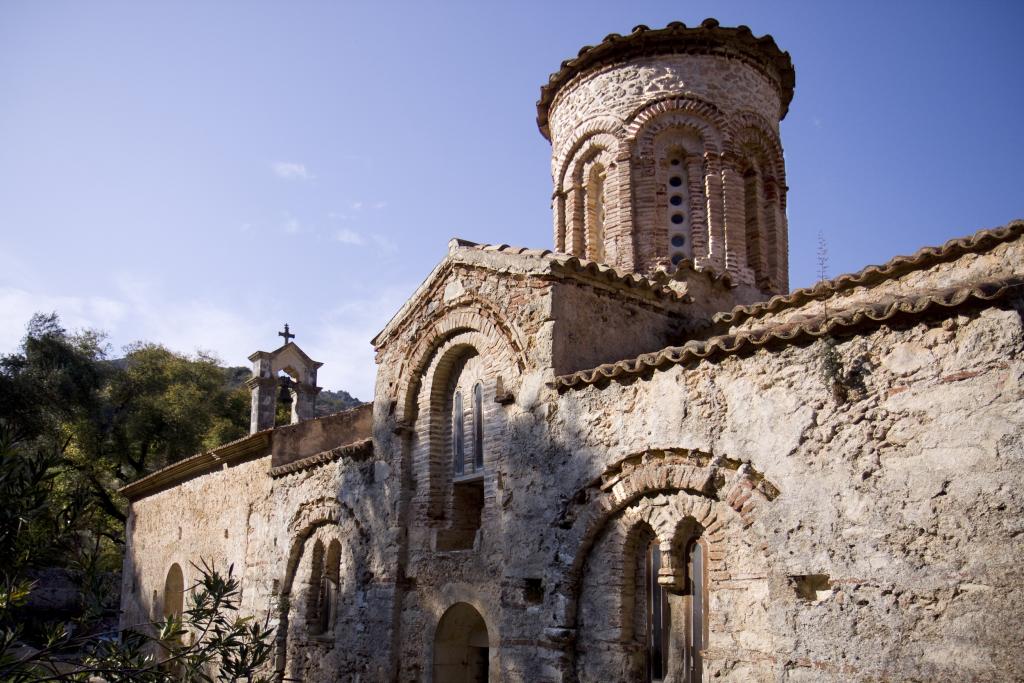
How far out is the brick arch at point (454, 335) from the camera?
344 inches

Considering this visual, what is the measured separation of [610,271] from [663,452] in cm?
239

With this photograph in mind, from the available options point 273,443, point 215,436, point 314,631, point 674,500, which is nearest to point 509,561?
point 674,500

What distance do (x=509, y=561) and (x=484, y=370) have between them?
2092 millimetres

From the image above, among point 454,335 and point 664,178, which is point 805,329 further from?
point 664,178

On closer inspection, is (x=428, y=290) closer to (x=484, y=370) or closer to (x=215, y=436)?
(x=484, y=370)

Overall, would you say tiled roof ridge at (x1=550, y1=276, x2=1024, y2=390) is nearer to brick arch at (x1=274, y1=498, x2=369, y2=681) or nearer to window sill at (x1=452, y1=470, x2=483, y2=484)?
window sill at (x1=452, y1=470, x2=483, y2=484)

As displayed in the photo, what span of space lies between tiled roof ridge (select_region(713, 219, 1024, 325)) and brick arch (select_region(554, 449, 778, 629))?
7.58 feet

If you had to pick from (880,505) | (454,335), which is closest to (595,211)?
(454,335)

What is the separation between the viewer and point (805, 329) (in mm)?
5961

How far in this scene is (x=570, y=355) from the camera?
8250 mm

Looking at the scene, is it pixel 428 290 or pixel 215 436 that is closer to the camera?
pixel 428 290

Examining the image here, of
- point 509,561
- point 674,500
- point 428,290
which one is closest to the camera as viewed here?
point 674,500

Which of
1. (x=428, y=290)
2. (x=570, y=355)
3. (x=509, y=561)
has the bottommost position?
(x=509, y=561)

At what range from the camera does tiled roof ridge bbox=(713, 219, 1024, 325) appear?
6742 mm
